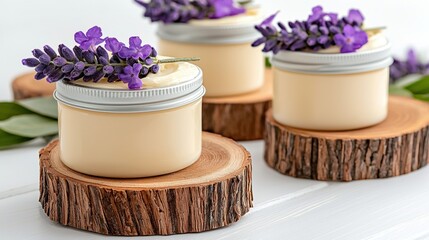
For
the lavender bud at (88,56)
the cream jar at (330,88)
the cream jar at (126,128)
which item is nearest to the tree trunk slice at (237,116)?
the cream jar at (330,88)

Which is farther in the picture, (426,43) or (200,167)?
(426,43)

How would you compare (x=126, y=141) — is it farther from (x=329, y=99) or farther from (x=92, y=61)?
(x=329, y=99)

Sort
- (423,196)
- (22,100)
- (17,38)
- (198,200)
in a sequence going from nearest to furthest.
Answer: (198,200) < (423,196) < (22,100) < (17,38)

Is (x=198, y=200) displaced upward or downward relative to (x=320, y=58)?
downward

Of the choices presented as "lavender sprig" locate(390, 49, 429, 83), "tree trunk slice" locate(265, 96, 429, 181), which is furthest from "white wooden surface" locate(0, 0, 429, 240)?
"lavender sprig" locate(390, 49, 429, 83)

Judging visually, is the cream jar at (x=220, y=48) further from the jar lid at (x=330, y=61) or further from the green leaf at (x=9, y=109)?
the green leaf at (x=9, y=109)

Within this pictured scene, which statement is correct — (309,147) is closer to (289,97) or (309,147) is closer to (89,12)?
(289,97)

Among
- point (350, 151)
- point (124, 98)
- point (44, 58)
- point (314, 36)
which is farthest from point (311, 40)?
point (44, 58)

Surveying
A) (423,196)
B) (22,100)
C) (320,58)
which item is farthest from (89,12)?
(423,196)
